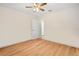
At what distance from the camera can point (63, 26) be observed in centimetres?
166

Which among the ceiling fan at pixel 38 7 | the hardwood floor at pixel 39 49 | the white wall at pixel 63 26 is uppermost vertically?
the ceiling fan at pixel 38 7

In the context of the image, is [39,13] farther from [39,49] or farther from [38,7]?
[39,49]

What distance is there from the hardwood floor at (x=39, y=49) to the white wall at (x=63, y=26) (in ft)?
0.26

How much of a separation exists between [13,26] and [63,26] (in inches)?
26.2

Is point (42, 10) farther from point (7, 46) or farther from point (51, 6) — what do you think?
point (7, 46)

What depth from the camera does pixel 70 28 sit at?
1637mm

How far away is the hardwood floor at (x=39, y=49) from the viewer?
163 cm

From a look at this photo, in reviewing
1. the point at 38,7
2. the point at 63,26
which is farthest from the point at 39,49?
the point at 38,7

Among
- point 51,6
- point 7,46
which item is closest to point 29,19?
point 51,6

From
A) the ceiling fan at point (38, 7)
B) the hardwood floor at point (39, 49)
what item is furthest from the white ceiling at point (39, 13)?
the hardwood floor at point (39, 49)

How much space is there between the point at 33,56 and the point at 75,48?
56 cm

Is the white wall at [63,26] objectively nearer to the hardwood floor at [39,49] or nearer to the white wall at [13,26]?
the hardwood floor at [39,49]

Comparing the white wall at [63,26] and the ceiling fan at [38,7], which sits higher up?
the ceiling fan at [38,7]

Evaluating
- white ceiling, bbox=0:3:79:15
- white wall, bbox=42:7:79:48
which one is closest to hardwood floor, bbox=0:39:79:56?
white wall, bbox=42:7:79:48
